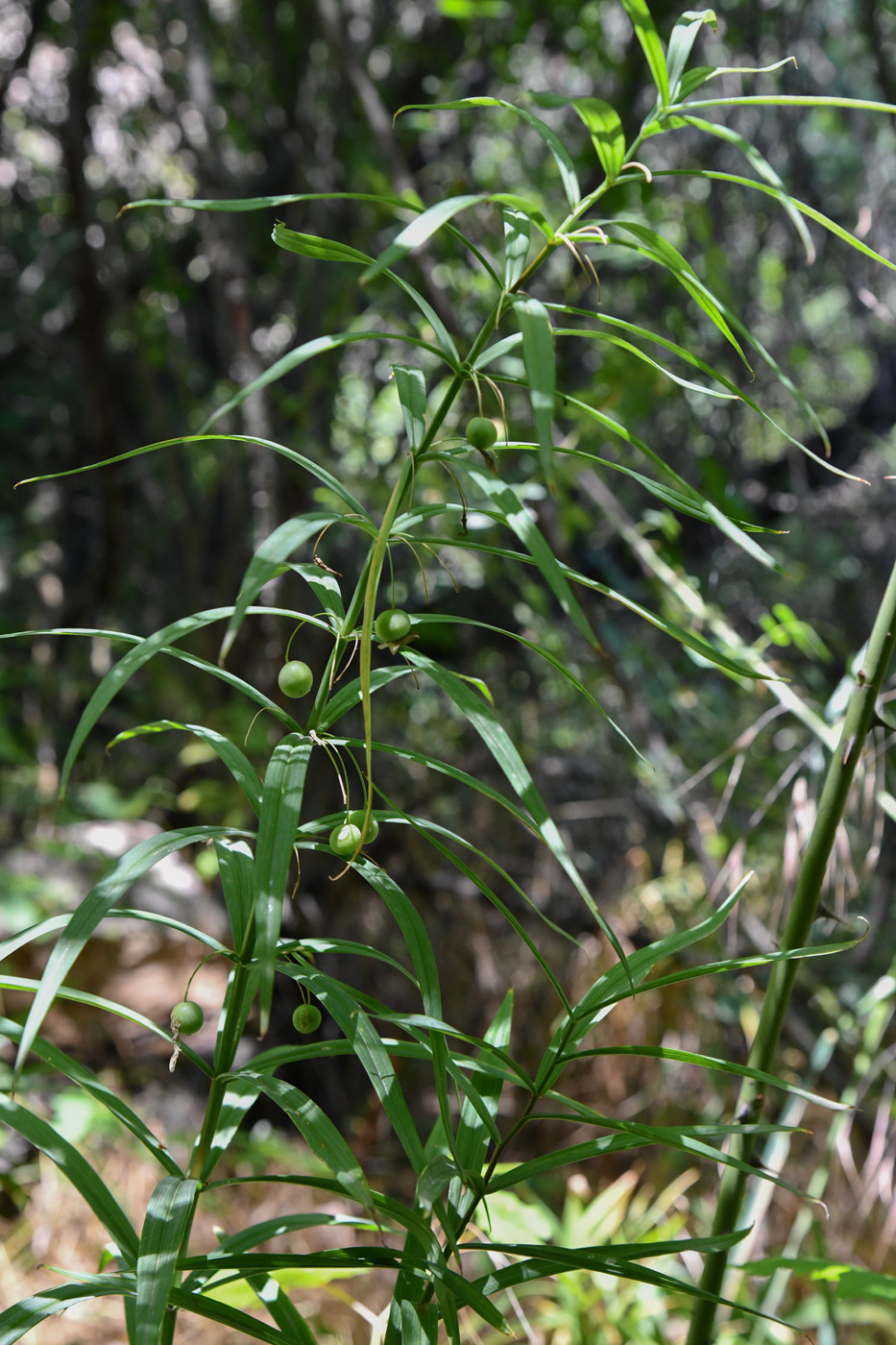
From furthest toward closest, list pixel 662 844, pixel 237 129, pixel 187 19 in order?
pixel 237 129, pixel 662 844, pixel 187 19

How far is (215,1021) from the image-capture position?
165cm

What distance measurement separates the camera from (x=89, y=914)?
0.84 feet

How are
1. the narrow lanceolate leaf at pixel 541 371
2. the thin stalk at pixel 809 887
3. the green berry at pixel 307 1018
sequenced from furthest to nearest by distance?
the thin stalk at pixel 809 887 < the green berry at pixel 307 1018 < the narrow lanceolate leaf at pixel 541 371

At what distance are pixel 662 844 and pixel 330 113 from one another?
1337 mm

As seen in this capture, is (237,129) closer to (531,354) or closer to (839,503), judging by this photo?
(839,503)

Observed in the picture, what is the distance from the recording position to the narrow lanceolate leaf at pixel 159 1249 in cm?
26

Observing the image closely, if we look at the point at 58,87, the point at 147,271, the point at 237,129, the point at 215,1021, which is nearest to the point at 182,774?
the point at 215,1021

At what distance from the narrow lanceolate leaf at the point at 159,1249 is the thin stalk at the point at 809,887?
0.24 meters

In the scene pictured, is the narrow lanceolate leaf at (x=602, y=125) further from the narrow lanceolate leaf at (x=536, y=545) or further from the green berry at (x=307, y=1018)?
the green berry at (x=307, y=1018)

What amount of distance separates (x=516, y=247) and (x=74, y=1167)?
330 millimetres

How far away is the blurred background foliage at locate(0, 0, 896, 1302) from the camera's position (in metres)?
1.41

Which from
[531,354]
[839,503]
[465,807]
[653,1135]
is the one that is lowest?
[465,807]

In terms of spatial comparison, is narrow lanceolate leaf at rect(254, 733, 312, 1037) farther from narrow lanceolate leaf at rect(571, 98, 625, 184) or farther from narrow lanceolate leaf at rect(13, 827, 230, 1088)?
narrow lanceolate leaf at rect(571, 98, 625, 184)

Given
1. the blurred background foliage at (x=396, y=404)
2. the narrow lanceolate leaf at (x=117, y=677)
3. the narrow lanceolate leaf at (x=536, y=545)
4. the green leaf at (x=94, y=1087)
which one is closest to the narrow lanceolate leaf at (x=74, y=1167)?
the green leaf at (x=94, y=1087)
